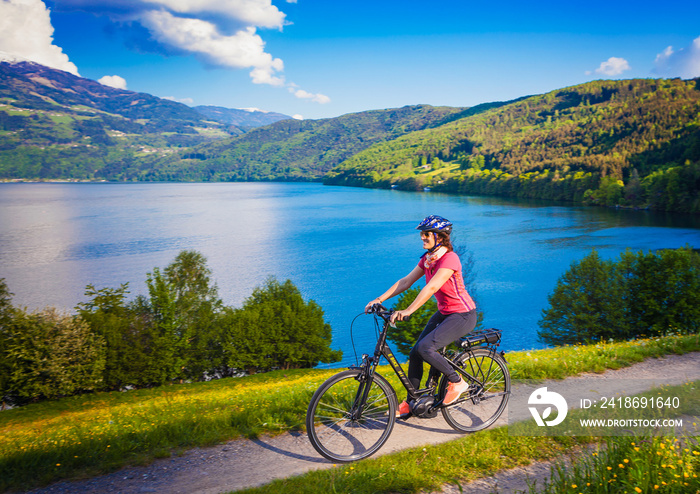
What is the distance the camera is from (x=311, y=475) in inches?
181

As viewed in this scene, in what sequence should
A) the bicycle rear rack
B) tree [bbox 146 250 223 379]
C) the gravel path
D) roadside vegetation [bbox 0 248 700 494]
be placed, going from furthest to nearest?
tree [bbox 146 250 223 379] < the bicycle rear rack < roadside vegetation [bbox 0 248 700 494] < the gravel path

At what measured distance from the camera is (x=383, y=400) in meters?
5.43

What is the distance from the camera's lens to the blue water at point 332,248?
5000cm

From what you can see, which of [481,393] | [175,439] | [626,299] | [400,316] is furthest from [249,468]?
[626,299]

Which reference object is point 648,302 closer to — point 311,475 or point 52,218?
point 311,475

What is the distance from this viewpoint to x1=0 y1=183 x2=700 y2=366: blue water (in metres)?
50.0

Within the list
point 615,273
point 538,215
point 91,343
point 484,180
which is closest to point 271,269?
point 91,343

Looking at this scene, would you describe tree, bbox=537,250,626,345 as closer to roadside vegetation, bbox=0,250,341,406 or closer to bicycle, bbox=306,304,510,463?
roadside vegetation, bbox=0,250,341,406

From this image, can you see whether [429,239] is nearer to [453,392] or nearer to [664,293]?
[453,392]

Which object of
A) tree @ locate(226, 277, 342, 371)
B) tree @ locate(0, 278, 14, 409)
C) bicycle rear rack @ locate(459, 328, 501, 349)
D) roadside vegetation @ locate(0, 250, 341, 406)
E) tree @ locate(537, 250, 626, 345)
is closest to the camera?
bicycle rear rack @ locate(459, 328, 501, 349)

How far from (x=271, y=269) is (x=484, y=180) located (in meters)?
144

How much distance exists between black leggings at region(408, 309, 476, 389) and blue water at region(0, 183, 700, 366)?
36.7m

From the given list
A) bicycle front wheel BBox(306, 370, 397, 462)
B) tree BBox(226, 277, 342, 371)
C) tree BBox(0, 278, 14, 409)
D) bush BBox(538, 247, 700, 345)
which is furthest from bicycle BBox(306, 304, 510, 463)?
bush BBox(538, 247, 700, 345)

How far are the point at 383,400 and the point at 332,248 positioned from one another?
7180 cm
